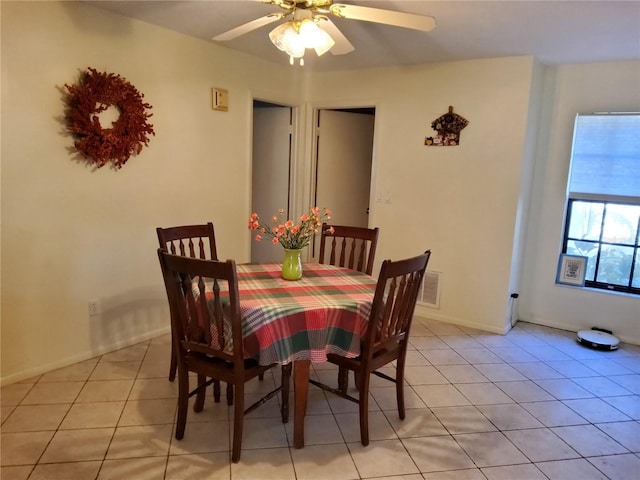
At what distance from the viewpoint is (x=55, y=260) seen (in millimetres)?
2639

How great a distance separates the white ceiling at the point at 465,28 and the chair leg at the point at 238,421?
6.79 feet

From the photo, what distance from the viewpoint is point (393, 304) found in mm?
2035

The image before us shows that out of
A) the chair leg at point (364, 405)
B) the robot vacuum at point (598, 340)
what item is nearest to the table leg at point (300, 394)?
the chair leg at point (364, 405)

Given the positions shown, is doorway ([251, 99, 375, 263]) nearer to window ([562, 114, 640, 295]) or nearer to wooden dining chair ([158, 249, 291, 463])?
window ([562, 114, 640, 295])

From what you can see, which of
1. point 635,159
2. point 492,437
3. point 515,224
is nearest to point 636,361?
point 515,224

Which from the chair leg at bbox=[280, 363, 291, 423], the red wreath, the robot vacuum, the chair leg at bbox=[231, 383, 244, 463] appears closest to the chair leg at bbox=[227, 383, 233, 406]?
the chair leg at bbox=[280, 363, 291, 423]

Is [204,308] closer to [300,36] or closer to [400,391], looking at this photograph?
[400,391]

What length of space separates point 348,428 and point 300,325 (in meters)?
0.71

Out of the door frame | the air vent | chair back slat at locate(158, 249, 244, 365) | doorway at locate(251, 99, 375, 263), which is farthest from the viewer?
doorway at locate(251, 99, 375, 263)

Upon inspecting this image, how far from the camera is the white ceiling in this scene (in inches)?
93.5

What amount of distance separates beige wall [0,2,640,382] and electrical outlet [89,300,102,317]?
5cm

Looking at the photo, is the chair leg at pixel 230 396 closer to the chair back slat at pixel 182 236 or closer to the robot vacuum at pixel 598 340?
the chair back slat at pixel 182 236

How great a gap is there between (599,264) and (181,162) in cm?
353

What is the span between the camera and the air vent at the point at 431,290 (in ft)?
12.7
